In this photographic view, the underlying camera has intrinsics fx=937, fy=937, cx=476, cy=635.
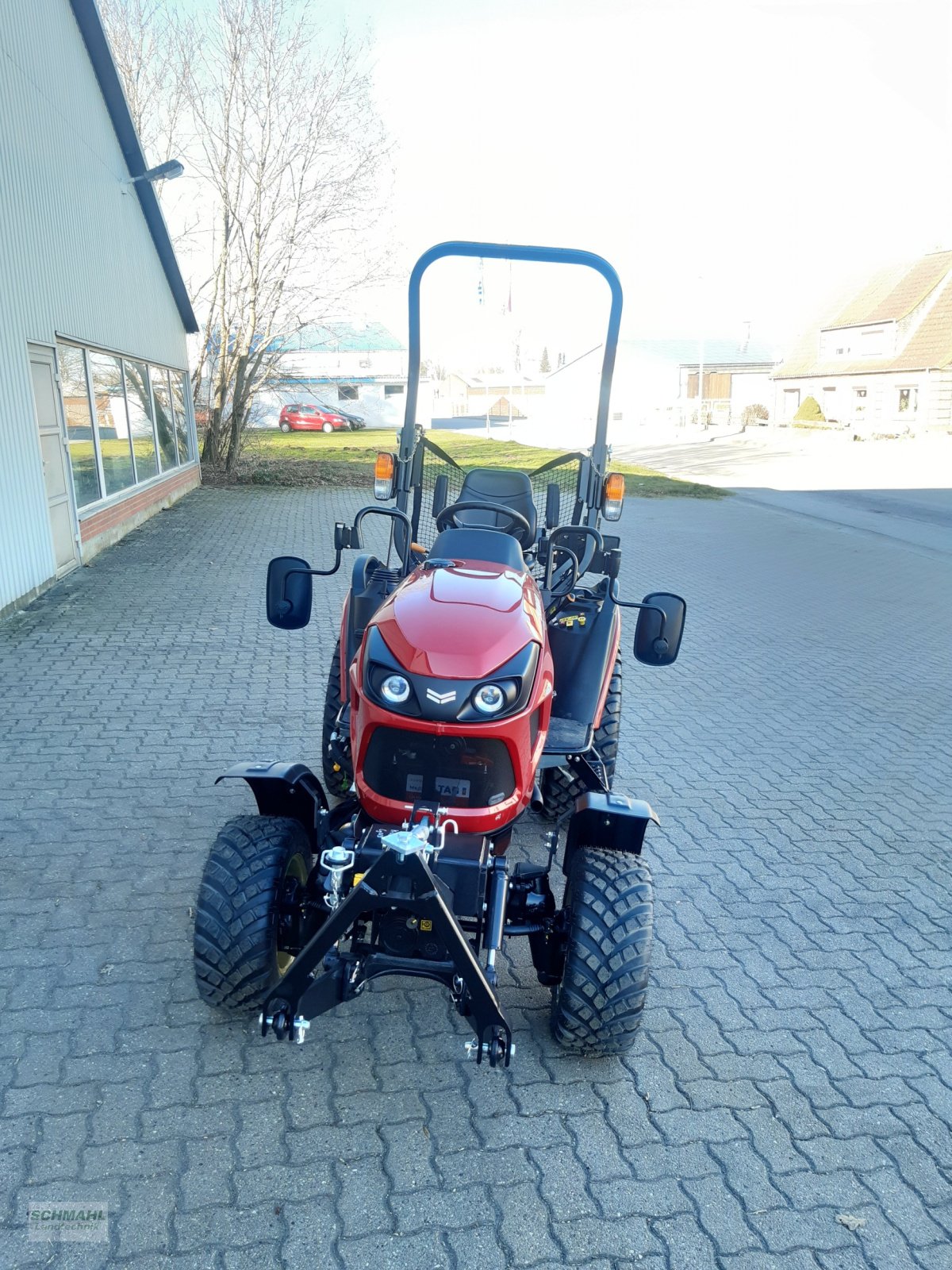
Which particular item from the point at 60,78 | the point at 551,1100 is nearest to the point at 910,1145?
the point at 551,1100

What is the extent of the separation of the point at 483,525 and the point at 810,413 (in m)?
42.6

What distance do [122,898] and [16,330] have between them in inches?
259

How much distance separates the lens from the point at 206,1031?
2.91m

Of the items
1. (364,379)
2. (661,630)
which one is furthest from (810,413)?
(661,630)

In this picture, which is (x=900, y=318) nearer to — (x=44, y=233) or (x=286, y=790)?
(x=44, y=233)

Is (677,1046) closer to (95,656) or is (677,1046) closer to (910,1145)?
(910,1145)

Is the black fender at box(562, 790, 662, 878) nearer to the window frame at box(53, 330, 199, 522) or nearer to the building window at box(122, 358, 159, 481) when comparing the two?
the window frame at box(53, 330, 199, 522)

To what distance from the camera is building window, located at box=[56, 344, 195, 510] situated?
33.3 ft

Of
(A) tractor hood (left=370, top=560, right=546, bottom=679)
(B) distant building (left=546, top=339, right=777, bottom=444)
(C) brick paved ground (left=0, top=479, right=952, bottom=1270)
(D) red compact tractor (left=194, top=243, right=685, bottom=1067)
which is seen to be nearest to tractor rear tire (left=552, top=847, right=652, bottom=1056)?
(D) red compact tractor (left=194, top=243, right=685, bottom=1067)

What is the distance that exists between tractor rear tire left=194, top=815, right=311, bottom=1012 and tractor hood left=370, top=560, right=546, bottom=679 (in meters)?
0.73

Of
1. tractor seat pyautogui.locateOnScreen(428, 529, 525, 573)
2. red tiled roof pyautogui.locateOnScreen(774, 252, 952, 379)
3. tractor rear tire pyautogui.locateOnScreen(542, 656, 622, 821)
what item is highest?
red tiled roof pyautogui.locateOnScreen(774, 252, 952, 379)

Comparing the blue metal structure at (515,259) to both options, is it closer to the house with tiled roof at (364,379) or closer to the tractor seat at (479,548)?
the tractor seat at (479,548)

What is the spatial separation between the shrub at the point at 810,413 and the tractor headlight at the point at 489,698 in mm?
43087

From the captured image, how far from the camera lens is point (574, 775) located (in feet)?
14.1
